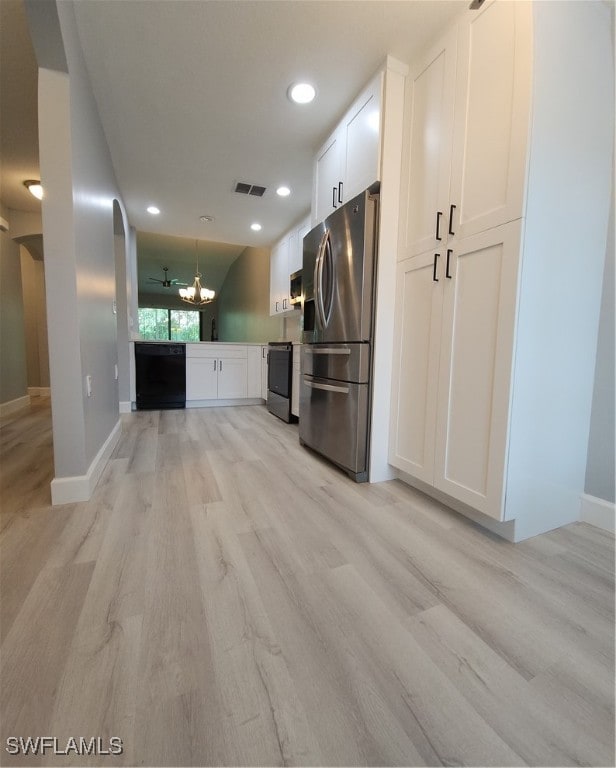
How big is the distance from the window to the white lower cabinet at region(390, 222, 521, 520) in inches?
428

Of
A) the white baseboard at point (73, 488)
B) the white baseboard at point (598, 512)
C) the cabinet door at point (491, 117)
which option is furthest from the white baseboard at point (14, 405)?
the white baseboard at point (598, 512)

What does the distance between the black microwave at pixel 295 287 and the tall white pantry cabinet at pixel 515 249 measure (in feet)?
7.28

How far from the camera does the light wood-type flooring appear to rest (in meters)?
0.64

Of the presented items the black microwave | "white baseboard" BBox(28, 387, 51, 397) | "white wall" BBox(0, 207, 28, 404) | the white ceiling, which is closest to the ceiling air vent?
the white ceiling

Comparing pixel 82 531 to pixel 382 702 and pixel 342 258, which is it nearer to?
pixel 382 702

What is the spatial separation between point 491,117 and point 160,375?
3.88 meters

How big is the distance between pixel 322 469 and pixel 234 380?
264 cm

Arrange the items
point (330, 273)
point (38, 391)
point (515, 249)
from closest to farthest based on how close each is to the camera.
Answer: point (515, 249) < point (330, 273) < point (38, 391)

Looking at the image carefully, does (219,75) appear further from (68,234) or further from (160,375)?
(160,375)

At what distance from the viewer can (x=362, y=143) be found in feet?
6.27

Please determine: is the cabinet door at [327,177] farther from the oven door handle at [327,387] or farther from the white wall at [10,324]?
the white wall at [10,324]

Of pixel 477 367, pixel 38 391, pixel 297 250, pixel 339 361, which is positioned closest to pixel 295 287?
pixel 297 250

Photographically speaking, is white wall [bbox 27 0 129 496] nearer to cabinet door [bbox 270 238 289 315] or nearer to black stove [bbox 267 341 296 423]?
black stove [bbox 267 341 296 423]

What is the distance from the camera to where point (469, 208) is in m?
1.39
